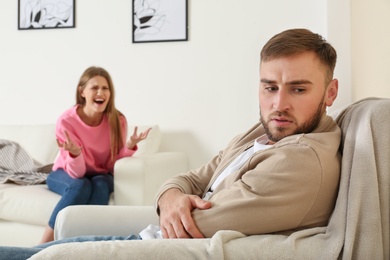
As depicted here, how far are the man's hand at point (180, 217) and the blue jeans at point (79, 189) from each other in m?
1.56

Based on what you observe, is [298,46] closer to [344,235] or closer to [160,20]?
[344,235]

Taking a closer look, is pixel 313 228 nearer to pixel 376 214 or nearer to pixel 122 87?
pixel 376 214

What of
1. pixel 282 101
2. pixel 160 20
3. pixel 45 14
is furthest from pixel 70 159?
pixel 282 101

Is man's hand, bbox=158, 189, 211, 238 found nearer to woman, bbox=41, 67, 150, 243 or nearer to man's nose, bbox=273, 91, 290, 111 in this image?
man's nose, bbox=273, 91, 290, 111

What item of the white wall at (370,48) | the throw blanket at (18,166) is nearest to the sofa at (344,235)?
the white wall at (370,48)

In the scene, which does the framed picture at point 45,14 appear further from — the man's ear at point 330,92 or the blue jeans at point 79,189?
the man's ear at point 330,92

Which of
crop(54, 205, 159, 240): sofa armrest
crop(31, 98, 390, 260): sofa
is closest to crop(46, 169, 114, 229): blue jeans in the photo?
crop(54, 205, 159, 240): sofa armrest

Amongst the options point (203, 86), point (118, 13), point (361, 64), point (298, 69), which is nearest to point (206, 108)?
point (203, 86)

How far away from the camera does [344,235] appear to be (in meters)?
1.12

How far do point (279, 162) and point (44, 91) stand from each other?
3.30 metres

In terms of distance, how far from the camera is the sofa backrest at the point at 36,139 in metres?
3.59

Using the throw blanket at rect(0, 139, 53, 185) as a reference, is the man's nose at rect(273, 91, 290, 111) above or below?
above

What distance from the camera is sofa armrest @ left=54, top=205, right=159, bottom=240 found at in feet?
5.23

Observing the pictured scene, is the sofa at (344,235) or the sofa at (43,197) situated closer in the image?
the sofa at (344,235)
